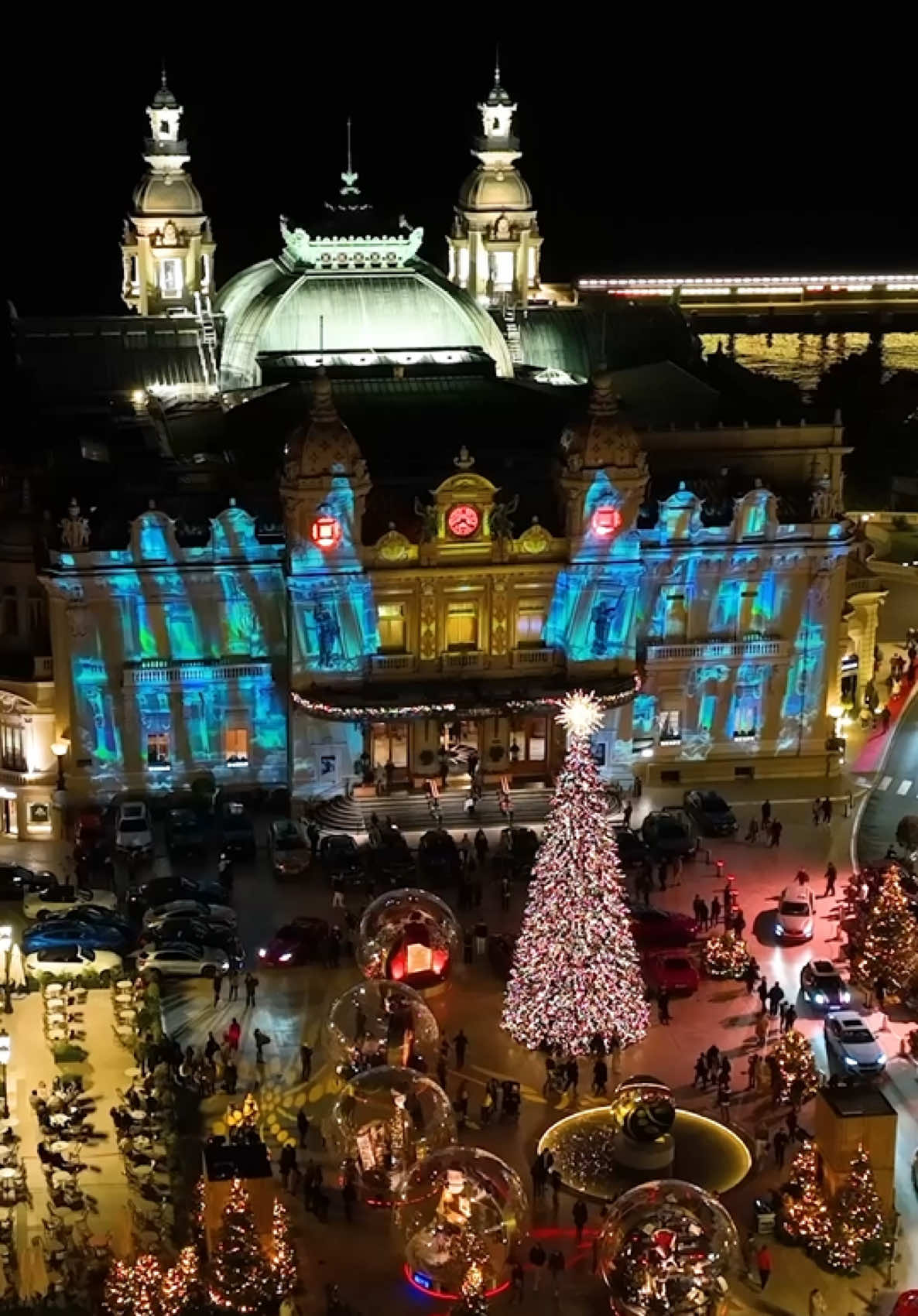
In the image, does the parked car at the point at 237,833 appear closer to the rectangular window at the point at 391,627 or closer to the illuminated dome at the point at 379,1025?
the rectangular window at the point at 391,627

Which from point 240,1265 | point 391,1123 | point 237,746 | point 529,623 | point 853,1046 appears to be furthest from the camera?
point 529,623

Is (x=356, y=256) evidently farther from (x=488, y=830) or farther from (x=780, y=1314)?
(x=780, y=1314)

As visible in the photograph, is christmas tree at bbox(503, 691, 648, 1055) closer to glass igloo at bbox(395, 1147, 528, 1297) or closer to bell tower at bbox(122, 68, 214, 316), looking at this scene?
glass igloo at bbox(395, 1147, 528, 1297)

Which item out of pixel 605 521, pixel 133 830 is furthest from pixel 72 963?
pixel 605 521

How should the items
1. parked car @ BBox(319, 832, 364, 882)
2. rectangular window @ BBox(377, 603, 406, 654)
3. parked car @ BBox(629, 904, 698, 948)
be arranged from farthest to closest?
rectangular window @ BBox(377, 603, 406, 654)
parked car @ BBox(319, 832, 364, 882)
parked car @ BBox(629, 904, 698, 948)

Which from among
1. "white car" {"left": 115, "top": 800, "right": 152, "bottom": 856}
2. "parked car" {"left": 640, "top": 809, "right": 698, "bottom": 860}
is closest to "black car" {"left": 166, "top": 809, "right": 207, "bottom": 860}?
"white car" {"left": 115, "top": 800, "right": 152, "bottom": 856}

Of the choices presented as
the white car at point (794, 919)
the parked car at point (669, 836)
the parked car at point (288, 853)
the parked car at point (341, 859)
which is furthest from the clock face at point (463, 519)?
the white car at point (794, 919)

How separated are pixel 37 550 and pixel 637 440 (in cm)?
1919

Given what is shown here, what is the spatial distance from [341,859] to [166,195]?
33.0m

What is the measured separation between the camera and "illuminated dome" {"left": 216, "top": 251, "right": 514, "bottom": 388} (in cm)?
8362

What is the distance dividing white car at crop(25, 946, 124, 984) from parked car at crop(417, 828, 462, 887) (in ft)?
A: 35.5

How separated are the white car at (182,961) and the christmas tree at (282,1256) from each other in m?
14.0

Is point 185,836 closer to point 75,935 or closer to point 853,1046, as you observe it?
point 75,935

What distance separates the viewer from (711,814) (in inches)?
2840
